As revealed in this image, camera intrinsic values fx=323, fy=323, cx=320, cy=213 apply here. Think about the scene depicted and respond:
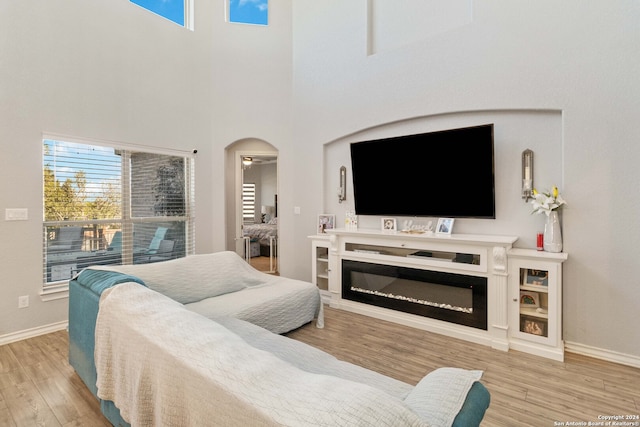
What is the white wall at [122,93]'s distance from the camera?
10.4 ft

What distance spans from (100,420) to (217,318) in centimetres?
85

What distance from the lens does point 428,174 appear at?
353 centimetres

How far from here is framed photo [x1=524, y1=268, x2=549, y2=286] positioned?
9.05 feet

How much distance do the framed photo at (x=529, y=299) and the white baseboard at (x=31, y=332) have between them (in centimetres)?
461

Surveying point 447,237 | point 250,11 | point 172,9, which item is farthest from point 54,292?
point 250,11

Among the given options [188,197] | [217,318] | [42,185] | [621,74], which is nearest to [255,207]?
[188,197]

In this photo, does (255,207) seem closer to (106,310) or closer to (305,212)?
(305,212)

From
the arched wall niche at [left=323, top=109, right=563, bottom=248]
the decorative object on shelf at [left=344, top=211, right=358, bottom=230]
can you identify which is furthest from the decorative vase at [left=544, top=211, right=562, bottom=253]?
the decorative object on shelf at [left=344, top=211, right=358, bottom=230]

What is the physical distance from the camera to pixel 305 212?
4.77 meters

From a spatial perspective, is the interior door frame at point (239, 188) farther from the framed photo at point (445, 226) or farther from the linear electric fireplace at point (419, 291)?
the framed photo at point (445, 226)

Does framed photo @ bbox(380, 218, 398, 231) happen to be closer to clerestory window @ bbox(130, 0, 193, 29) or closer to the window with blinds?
Result: the window with blinds

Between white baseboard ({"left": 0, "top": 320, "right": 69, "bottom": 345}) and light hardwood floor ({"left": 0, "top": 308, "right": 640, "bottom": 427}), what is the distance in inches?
3.9

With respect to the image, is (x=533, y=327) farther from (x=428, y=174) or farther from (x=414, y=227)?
(x=428, y=174)

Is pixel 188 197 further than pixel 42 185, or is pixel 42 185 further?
pixel 188 197
